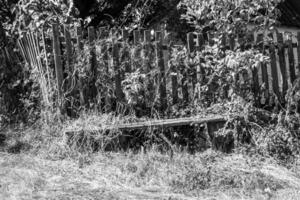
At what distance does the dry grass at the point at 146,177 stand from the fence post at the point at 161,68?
34.2 inches

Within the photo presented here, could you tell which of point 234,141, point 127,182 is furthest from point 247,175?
point 127,182

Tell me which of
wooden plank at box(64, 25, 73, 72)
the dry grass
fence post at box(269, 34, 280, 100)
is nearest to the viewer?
the dry grass

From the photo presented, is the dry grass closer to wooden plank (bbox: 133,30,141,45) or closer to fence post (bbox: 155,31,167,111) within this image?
fence post (bbox: 155,31,167,111)

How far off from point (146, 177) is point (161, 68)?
180 cm

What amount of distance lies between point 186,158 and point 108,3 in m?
5.52

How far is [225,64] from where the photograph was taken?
5855 mm

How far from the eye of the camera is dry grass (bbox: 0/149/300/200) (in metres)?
4.46

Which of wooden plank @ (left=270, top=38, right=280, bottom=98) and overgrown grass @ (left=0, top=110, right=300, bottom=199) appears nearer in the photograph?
overgrown grass @ (left=0, top=110, right=300, bottom=199)

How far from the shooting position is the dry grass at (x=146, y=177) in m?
4.46

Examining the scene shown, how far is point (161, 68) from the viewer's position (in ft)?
19.9

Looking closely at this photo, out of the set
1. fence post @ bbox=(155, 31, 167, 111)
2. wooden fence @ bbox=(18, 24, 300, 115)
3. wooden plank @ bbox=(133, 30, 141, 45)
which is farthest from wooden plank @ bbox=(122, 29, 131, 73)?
fence post @ bbox=(155, 31, 167, 111)

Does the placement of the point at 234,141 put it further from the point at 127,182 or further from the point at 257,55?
the point at 127,182

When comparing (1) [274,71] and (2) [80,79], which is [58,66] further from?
(1) [274,71]

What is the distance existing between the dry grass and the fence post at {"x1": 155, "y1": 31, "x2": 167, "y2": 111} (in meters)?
0.87
